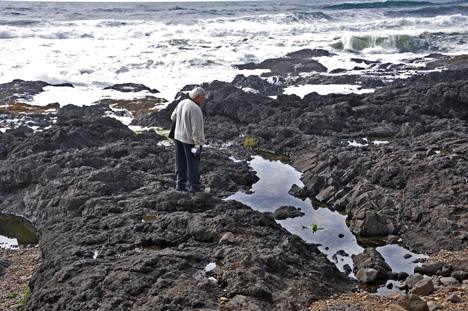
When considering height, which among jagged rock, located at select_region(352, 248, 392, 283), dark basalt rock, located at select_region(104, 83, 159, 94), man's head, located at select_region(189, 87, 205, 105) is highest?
man's head, located at select_region(189, 87, 205, 105)

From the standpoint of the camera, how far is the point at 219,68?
33.6 m

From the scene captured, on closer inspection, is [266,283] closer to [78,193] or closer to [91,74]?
[78,193]

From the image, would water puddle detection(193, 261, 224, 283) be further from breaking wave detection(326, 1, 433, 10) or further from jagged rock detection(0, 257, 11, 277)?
breaking wave detection(326, 1, 433, 10)

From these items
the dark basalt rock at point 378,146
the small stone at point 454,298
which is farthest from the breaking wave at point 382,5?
the small stone at point 454,298

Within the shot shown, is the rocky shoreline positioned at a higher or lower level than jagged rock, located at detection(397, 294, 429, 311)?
lower

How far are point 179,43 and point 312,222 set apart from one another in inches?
1435

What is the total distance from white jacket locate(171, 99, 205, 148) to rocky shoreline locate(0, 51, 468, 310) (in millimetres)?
897

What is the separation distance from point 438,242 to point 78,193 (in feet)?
18.4

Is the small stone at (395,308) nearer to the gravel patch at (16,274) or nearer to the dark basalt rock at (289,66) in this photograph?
the gravel patch at (16,274)

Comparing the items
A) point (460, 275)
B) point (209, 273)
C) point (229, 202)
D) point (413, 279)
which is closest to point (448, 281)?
point (460, 275)

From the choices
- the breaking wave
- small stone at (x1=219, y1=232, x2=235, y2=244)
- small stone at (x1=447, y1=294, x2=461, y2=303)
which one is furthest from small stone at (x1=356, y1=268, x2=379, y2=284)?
the breaking wave

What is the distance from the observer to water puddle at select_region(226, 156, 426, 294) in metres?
7.01

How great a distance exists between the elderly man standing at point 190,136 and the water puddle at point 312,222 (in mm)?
1901

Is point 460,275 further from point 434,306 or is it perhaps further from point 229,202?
point 229,202
